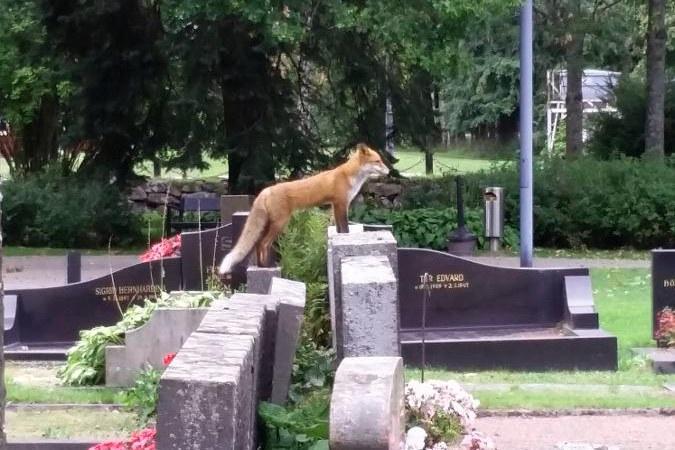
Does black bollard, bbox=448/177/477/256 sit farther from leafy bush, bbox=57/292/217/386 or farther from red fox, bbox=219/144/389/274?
leafy bush, bbox=57/292/217/386

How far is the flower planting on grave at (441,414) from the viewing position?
609cm

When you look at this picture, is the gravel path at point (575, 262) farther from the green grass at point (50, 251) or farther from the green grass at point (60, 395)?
the green grass at point (60, 395)

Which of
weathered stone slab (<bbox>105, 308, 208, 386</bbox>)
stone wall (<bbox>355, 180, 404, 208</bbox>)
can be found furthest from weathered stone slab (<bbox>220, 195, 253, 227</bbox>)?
stone wall (<bbox>355, 180, 404, 208</bbox>)

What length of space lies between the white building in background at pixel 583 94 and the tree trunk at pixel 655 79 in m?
3.68

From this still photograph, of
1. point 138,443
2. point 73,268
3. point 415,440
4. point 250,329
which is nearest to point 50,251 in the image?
point 73,268

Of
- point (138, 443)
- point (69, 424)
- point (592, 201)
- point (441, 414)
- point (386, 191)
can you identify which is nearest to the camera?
point (138, 443)

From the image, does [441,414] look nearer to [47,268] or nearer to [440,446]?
[440,446]

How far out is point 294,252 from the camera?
12.4 meters

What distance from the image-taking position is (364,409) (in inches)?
168

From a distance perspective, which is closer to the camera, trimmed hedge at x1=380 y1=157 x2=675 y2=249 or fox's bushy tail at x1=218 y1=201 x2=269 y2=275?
fox's bushy tail at x1=218 y1=201 x2=269 y2=275

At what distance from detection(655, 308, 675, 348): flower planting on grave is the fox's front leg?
3594mm

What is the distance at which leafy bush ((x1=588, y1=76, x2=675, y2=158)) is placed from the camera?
32.2 m

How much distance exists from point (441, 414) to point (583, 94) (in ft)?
157

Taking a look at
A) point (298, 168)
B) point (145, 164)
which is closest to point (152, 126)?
point (145, 164)
